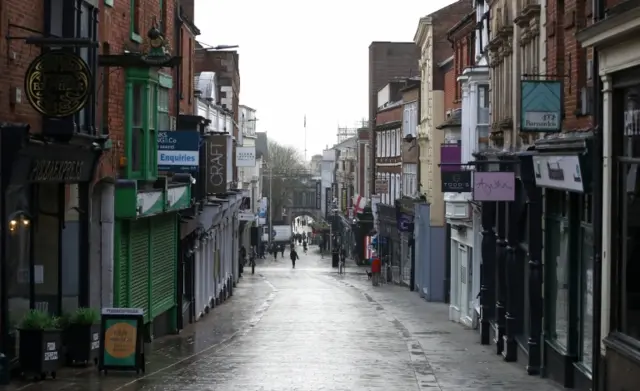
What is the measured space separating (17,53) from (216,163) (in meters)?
20.3

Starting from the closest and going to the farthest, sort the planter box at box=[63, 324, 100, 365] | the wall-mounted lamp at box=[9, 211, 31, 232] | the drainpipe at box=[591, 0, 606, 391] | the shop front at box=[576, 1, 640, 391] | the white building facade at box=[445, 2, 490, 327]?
1. the shop front at box=[576, 1, 640, 391]
2. the drainpipe at box=[591, 0, 606, 391]
3. the wall-mounted lamp at box=[9, 211, 31, 232]
4. the planter box at box=[63, 324, 100, 365]
5. the white building facade at box=[445, 2, 490, 327]

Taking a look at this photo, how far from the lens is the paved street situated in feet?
61.9

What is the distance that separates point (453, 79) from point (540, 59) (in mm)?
22455

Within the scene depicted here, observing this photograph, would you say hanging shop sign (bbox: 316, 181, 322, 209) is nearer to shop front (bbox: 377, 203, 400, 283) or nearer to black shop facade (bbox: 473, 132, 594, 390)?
shop front (bbox: 377, 203, 400, 283)

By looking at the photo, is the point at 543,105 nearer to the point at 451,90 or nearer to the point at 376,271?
the point at 451,90

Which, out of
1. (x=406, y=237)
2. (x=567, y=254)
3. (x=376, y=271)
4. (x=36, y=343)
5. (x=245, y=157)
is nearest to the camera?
(x=36, y=343)

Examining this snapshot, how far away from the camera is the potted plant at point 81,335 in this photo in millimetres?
19406

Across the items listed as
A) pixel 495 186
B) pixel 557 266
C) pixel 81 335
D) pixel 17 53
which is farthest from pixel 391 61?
pixel 17 53

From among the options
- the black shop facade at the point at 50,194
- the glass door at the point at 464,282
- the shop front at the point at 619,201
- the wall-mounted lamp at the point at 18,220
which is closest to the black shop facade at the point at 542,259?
the shop front at the point at 619,201

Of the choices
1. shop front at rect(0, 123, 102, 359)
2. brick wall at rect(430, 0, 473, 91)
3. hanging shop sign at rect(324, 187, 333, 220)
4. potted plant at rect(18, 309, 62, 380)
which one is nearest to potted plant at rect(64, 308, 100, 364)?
shop front at rect(0, 123, 102, 359)

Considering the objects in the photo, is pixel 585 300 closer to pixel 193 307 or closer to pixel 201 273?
pixel 193 307

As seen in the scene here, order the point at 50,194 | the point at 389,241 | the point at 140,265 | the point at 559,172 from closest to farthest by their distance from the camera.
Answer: the point at 559,172 → the point at 50,194 → the point at 140,265 → the point at 389,241

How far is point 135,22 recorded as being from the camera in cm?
2678

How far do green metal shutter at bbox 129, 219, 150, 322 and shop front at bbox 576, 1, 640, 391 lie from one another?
39.3 feet
